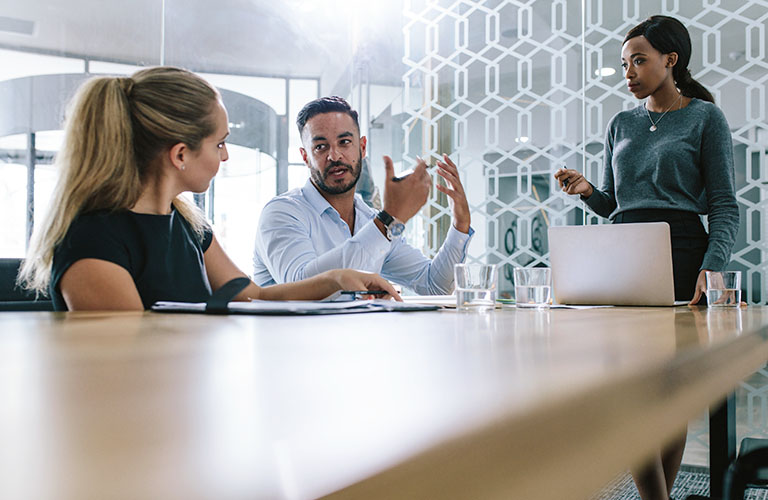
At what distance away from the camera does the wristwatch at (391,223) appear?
6.30 feet

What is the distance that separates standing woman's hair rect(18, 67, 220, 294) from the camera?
1340mm

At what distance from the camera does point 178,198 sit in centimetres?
171

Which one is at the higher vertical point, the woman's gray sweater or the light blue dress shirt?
the woman's gray sweater

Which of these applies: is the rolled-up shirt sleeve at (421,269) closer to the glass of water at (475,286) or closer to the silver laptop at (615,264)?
the silver laptop at (615,264)

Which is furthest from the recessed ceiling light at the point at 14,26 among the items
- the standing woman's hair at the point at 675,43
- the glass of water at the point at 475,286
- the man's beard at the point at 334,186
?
the glass of water at the point at 475,286

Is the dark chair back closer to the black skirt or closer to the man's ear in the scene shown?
the man's ear

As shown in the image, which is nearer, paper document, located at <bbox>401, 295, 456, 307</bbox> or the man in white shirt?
paper document, located at <bbox>401, 295, 456, 307</bbox>

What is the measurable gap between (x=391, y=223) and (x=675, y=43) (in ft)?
3.81

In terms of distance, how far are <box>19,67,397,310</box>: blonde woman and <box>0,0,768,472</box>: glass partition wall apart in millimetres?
2428

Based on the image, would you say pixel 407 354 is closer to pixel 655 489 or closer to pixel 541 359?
pixel 541 359

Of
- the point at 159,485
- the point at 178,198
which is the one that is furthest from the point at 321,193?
the point at 159,485

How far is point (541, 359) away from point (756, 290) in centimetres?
319

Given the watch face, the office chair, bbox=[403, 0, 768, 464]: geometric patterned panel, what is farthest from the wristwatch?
bbox=[403, 0, 768, 464]: geometric patterned panel

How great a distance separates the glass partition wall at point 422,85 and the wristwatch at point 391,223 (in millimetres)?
1891
